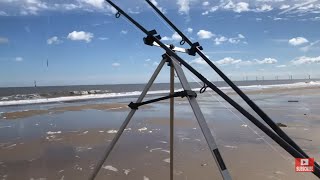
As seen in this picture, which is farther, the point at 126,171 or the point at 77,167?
the point at 77,167

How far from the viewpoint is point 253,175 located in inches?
245

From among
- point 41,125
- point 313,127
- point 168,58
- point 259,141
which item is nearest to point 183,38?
point 168,58

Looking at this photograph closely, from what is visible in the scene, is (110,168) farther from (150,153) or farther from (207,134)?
(207,134)

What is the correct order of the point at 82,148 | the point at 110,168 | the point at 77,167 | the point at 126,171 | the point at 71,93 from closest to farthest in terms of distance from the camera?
1. the point at 126,171
2. the point at 110,168
3. the point at 77,167
4. the point at 82,148
5. the point at 71,93

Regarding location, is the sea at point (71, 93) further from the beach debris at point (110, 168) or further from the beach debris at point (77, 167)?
the beach debris at point (77, 167)

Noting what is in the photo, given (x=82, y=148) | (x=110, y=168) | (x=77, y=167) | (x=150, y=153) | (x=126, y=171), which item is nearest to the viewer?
(x=126, y=171)

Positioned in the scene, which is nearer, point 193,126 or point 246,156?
point 246,156

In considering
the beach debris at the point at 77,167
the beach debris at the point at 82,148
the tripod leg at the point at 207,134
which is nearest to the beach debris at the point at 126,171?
the beach debris at the point at 77,167

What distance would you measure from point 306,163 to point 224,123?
1115 centimetres

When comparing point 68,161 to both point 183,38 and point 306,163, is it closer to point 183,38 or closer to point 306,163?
point 183,38

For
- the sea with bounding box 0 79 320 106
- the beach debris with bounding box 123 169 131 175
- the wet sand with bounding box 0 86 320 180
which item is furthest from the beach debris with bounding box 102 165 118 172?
the sea with bounding box 0 79 320 106

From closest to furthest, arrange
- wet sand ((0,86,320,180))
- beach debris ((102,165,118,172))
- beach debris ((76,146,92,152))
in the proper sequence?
wet sand ((0,86,320,180)), beach debris ((102,165,118,172)), beach debris ((76,146,92,152))

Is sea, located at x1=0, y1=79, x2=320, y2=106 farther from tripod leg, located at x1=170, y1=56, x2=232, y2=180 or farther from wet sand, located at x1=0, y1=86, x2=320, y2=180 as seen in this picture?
wet sand, located at x1=0, y1=86, x2=320, y2=180

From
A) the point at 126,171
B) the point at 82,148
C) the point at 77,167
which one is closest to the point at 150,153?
the point at 126,171
